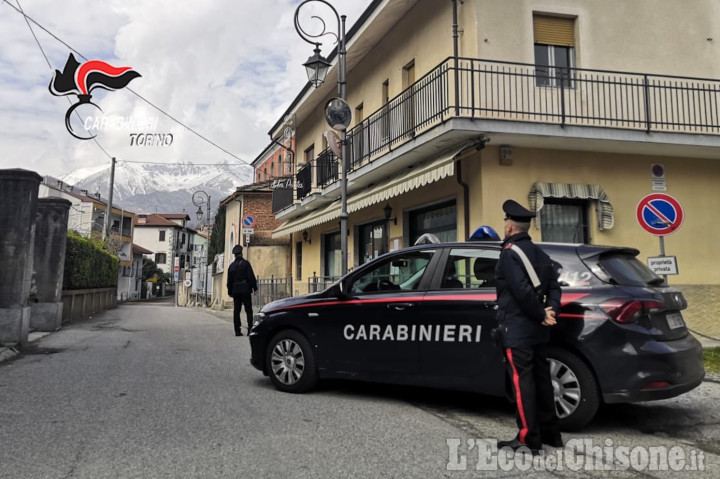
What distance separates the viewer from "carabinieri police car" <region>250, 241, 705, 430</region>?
4.30m

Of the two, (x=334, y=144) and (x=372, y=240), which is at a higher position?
(x=334, y=144)

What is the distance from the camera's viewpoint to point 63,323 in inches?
610

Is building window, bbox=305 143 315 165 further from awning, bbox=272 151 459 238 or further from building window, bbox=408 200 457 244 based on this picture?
building window, bbox=408 200 457 244

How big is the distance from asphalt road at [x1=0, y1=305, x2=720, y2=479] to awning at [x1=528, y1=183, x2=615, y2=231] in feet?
16.3

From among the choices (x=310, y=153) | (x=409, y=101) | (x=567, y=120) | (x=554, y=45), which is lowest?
(x=567, y=120)

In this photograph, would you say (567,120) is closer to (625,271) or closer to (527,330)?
(625,271)

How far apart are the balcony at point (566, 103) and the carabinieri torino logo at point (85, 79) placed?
8.64m

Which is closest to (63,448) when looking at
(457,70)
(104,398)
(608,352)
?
(104,398)

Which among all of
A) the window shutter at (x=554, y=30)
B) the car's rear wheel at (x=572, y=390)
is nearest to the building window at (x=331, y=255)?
the window shutter at (x=554, y=30)

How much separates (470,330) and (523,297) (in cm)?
109

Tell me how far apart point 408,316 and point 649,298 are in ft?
6.80

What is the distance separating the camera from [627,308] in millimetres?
4312

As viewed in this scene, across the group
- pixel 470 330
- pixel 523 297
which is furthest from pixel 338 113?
pixel 523 297

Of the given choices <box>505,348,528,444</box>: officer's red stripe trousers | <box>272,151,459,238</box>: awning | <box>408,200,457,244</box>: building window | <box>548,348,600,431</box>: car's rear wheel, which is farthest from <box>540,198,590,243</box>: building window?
<box>505,348,528,444</box>: officer's red stripe trousers
